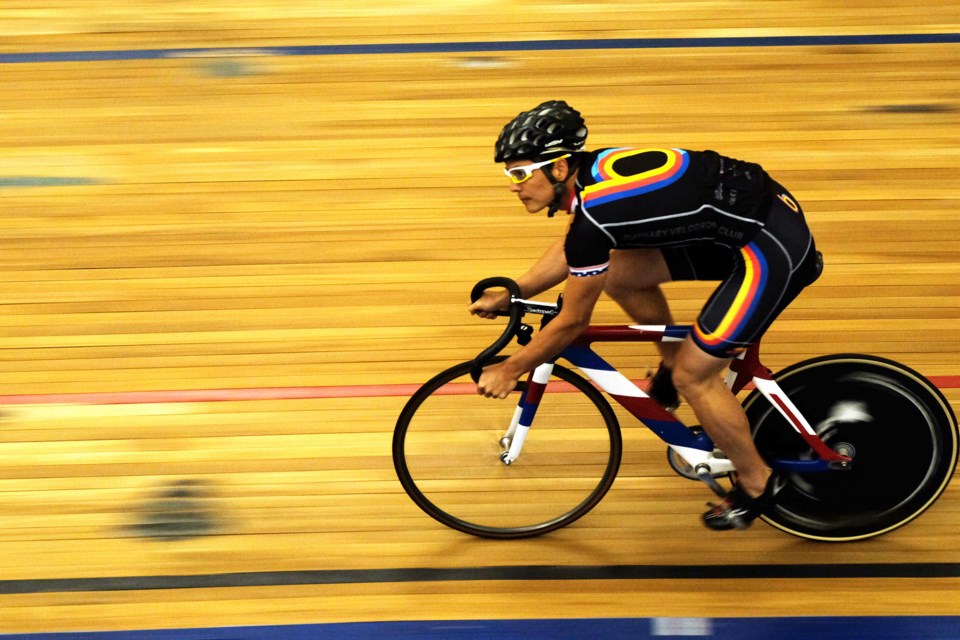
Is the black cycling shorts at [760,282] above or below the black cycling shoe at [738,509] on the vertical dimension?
above

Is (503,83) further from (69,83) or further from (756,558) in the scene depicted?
(756,558)

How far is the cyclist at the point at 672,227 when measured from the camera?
2.42m

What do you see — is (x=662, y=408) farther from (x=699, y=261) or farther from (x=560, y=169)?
(x=560, y=169)

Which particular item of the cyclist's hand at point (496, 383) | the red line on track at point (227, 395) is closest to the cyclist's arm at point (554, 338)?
the cyclist's hand at point (496, 383)

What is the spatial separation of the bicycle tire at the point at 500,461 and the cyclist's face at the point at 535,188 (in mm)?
513

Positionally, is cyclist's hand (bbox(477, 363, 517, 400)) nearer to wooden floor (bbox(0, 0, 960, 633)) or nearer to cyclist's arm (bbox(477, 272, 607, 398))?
cyclist's arm (bbox(477, 272, 607, 398))

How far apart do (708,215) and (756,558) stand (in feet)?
3.30

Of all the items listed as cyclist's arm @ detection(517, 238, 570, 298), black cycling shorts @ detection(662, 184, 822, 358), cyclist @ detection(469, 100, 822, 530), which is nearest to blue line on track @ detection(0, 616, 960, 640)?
cyclist @ detection(469, 100, 822, 530)

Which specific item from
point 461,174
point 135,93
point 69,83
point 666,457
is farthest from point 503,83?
point 666,457

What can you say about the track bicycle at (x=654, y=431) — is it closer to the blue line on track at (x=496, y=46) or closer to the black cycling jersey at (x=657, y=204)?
the black cycling jersey at (x=657, y=204)

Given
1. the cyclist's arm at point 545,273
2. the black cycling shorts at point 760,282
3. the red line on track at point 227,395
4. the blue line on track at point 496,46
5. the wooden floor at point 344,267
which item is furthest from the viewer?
the blue line on track at point 496,46

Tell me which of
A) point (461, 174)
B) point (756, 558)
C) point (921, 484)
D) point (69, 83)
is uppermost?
point (69, 83)

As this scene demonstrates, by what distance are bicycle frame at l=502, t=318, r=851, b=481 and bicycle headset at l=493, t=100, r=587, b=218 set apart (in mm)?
391

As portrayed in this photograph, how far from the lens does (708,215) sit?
2461 mm
